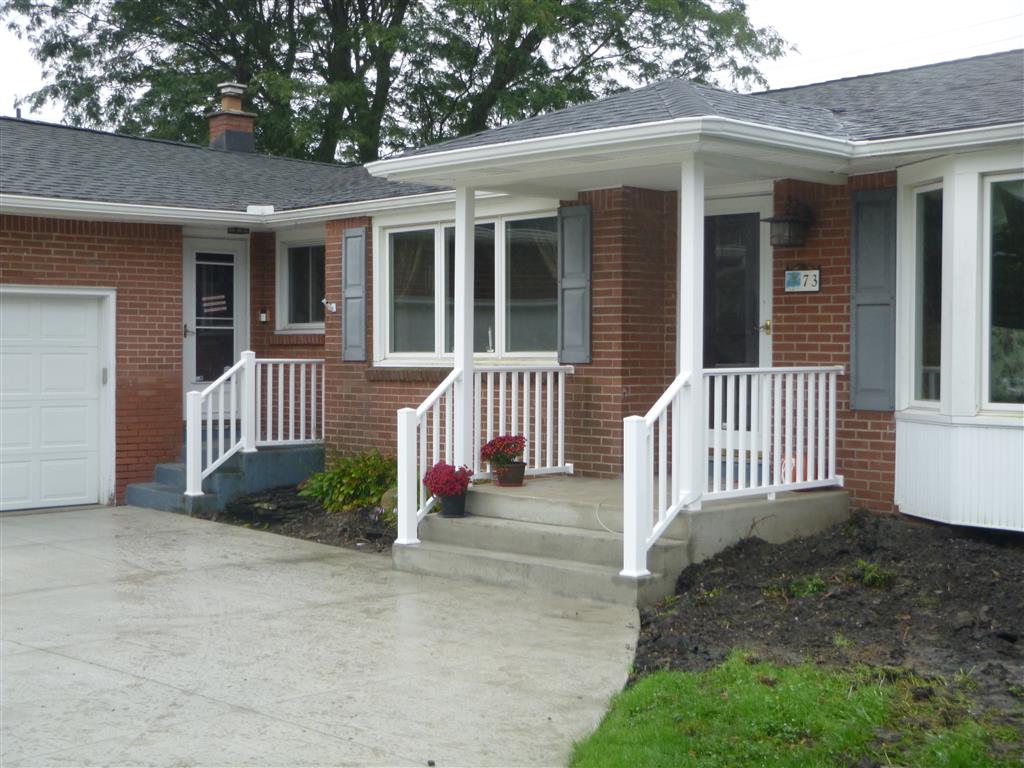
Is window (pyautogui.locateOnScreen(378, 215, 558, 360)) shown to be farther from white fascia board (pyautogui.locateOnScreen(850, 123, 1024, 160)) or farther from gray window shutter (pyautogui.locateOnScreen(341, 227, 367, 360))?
white fascia board (pyautogui.locateOnScreen(850, 123, 1024, 160))

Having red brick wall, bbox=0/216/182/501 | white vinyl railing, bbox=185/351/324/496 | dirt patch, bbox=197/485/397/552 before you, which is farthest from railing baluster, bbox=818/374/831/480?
red brick wall, bbox=0/216/182/501

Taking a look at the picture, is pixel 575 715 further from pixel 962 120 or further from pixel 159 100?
pixel 159 100

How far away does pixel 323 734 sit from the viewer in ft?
17.6

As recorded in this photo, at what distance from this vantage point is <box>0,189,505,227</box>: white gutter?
38.3ft

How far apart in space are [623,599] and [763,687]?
2.18 metres

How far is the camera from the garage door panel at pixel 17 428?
12250 mm

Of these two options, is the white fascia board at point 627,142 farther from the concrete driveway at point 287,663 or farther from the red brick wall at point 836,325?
the concrete driveway at point 287,663

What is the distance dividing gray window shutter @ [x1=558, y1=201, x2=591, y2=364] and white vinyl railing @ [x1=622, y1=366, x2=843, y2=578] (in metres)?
1.38

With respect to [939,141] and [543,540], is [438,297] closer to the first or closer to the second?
[543,540]

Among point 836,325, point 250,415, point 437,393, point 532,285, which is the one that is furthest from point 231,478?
point 836,325

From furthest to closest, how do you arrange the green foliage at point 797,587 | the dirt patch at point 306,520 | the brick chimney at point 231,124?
1. the brick chimney at point 231,124
2. the dirt patch at point 306,520
3. the green foliage at point 797,587

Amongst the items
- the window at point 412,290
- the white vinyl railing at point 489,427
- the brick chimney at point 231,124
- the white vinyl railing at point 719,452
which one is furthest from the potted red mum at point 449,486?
the brick chimney at point 231,124

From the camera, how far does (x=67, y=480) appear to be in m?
12.8

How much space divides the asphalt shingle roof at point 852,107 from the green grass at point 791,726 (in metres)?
3.67
